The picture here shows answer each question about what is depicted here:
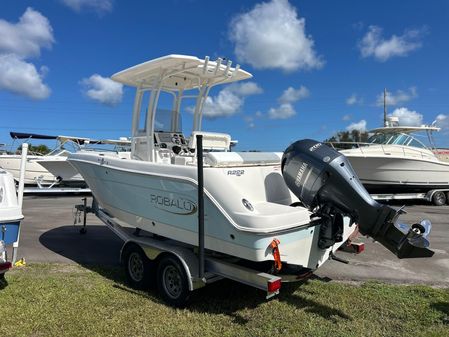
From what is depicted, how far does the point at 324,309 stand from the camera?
4.25m

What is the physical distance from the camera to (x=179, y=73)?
5.75 m

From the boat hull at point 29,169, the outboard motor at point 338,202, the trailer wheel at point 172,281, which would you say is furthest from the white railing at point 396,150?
the boat hull at point 29,169

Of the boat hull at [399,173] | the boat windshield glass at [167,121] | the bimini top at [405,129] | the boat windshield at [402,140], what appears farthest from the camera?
the bimini top at [405,129]

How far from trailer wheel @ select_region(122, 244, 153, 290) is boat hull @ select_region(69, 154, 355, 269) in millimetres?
318

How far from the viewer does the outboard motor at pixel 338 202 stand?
3760mm

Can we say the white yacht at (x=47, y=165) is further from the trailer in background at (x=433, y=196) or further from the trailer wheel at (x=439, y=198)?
the trailer wheel at (x=439, y=198)

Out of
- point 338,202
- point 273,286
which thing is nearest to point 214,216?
point 273,286

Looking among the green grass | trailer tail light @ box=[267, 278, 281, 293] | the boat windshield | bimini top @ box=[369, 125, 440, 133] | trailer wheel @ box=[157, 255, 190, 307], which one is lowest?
A: the green grass

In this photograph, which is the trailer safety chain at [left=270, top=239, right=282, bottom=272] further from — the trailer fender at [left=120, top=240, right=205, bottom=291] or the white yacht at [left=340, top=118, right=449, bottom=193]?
the white yacht at [left=340, top=118, right=449, bottom=193]

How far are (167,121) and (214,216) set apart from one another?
2.75 m

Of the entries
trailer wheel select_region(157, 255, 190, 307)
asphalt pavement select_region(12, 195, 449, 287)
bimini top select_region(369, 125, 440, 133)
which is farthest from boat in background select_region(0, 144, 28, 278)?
bimini top select_region(369, 125, 440, 133)

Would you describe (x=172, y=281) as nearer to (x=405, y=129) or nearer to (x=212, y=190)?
(x=212, y=190)

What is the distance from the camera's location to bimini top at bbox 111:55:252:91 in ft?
17.0

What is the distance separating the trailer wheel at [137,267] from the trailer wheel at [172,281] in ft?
0.79
